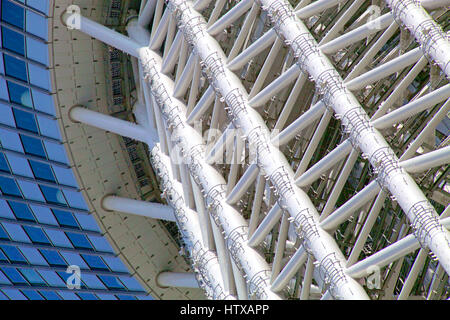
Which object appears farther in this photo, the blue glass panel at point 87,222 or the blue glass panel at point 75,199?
the blue glass panel at point 87,222

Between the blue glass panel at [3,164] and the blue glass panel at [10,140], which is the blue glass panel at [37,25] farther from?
the blue glass panel at [3,164]

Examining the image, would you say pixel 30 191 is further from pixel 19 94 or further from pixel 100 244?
pixel 19 94

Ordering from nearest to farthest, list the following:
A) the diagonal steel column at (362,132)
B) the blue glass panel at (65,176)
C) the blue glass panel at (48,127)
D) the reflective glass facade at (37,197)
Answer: the diagonal steel column at (362,132) < the reflective glass facade at (37,197) < the blue glass panel at (48,127) < the blue glass panel at (65,176)

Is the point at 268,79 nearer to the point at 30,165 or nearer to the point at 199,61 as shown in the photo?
the point at 199,61

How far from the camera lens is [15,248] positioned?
1927 inches

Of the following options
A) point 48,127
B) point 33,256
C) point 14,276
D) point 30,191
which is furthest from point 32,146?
point 14,276

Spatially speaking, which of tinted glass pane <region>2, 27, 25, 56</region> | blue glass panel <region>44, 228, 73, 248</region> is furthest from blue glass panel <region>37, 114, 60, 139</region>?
blue glass panel <region>44, 228, 73, 248</region>

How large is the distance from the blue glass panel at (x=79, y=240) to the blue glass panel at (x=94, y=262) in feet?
2.33

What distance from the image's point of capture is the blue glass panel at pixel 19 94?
133 feet

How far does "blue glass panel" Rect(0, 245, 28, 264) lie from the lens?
4897 cm

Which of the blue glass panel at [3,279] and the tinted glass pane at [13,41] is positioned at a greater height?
the tinted glass pane at [13,41]

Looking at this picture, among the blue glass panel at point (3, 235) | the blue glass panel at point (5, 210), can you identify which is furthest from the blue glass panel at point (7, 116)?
the blue glass panel at point (3, 235)

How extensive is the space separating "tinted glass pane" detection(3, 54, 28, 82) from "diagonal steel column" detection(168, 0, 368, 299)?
11251 mm
